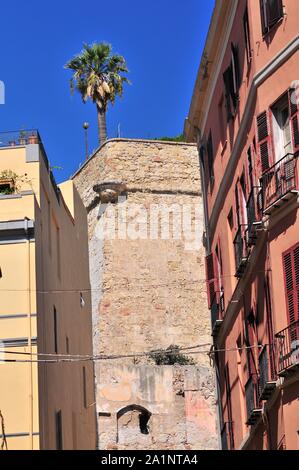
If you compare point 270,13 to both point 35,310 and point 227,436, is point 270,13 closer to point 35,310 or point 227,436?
point 35,310

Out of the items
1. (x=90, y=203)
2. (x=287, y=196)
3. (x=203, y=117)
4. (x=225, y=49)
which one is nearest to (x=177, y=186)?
(x=90, y=203)

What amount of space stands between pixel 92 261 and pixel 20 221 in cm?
3358

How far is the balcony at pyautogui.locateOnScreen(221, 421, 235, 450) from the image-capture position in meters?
31.3

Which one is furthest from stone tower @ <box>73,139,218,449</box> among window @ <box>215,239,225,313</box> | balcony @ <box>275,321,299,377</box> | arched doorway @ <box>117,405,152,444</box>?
balcony @ <box>275,321,299,377</box>

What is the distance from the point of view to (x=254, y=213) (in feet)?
87.5

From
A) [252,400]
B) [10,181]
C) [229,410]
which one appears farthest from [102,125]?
[252,400]

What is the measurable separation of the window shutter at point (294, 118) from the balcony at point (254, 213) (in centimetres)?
181

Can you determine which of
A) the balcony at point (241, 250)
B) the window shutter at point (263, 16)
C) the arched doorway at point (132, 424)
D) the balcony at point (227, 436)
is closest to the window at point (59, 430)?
the balcony at point (227, 436)

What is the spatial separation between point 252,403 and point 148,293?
3371 centimetres

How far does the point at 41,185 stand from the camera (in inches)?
1218

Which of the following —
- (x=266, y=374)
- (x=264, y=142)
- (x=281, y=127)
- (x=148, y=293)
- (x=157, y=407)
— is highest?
(x=148, y=293)

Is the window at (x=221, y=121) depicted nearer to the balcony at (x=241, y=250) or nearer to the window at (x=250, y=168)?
the balcony at (x=241, y=250)

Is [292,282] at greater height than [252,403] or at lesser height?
greater

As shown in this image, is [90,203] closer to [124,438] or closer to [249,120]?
[124,438]
